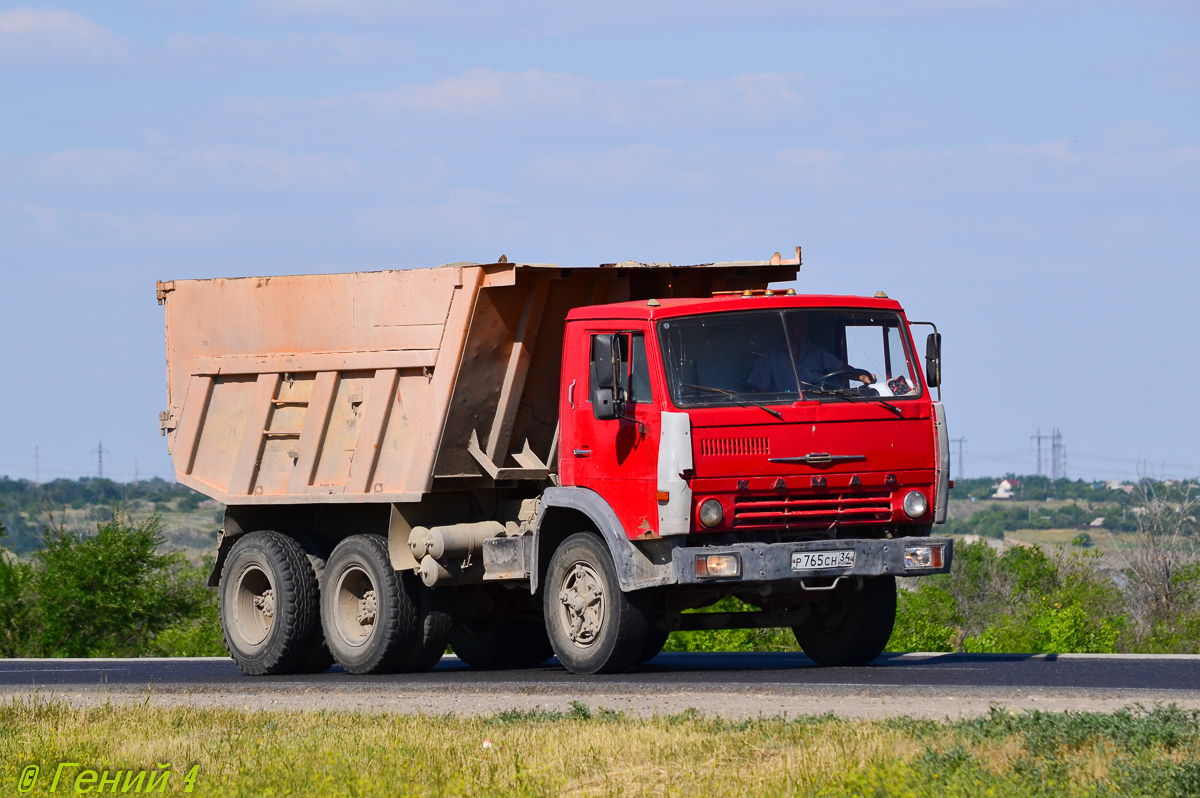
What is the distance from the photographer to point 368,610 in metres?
15.2

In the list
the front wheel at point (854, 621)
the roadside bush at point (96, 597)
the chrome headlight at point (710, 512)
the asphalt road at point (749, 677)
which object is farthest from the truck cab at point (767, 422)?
the roadside bush at point (96, 597)

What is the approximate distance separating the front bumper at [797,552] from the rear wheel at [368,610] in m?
3.55

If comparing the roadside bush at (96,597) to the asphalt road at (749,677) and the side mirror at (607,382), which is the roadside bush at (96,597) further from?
the side mirror at (607,382)

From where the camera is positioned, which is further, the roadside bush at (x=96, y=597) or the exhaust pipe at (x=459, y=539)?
the roadside bush at (x=96, y=597)

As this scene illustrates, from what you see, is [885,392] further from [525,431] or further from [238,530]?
[238,530]

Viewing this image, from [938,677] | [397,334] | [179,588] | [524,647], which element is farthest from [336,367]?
[179,588]

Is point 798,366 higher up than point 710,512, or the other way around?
point 798,366

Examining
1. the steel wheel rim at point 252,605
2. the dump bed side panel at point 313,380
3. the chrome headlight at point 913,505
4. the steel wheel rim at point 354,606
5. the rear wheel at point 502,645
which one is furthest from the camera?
the rear wheel at point 502,645

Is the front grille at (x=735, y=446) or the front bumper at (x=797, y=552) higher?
the front grille at (x=735, y=446)

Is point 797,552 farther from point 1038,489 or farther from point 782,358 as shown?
point 1038,489

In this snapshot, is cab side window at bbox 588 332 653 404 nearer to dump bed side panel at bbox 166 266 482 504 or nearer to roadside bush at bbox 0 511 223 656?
dump bed side panel at bbox 166 266 482 504

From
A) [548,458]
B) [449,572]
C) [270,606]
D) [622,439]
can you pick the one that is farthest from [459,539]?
[270,606]

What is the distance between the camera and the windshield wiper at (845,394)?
1244cm

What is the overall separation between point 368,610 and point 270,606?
127 centimetres
